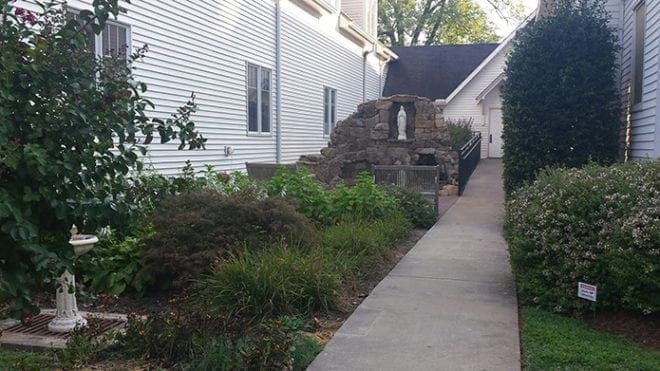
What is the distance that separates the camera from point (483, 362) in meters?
4.39

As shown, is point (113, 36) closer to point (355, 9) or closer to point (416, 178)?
point (416, 178)

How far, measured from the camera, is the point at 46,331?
511 cm

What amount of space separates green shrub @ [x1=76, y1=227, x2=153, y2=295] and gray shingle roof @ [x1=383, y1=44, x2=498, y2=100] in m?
23.7

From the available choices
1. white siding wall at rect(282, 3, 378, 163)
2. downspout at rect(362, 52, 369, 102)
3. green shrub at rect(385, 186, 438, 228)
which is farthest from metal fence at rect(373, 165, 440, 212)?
downspout at rect(362, 52, 369, 102)

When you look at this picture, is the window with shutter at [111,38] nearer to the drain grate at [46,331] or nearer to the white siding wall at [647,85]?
the drain grate at [46,331]

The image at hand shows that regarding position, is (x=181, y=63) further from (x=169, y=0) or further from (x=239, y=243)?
(x=239, y=243)

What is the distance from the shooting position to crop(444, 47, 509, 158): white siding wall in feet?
89.4

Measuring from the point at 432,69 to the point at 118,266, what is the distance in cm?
2604

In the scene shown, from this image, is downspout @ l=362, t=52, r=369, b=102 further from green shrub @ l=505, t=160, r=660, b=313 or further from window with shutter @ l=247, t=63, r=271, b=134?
green shrub @ l=505, t=160, r=660, b=313

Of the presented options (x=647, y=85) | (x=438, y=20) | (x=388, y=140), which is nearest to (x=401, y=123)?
(x=388, y=140)

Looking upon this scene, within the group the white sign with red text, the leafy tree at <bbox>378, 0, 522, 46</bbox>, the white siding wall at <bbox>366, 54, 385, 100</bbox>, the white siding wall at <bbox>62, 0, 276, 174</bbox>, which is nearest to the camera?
the white sign with red text

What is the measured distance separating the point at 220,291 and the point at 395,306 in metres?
1.65

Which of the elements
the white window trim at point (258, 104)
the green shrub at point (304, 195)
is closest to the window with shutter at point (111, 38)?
the green shrub at point (304, 195)

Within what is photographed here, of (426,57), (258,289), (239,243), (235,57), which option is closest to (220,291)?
(258,289)
